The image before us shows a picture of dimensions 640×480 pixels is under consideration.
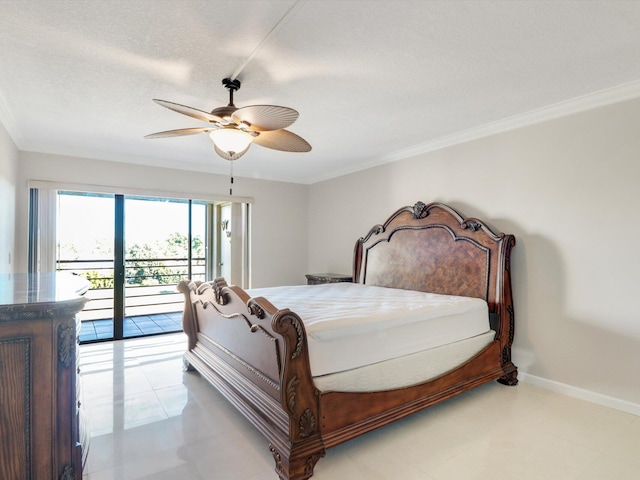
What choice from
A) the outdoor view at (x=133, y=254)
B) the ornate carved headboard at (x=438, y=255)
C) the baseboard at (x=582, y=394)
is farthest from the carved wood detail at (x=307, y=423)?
the outdoor view at (x=133, y=254)

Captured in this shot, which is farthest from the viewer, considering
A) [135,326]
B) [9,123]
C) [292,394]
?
[135,326]

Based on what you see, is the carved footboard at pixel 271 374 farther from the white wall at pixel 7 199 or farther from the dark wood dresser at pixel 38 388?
the white wall at pixel 7 199

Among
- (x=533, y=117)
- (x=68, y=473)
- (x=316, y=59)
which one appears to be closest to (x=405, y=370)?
(x=68, y=473)

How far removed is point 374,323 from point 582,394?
1.94 meters

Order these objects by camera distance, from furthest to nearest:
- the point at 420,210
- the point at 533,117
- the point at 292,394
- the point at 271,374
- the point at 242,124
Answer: the point at 420,210 → the point at 533,117 → the point at 242,124 → the point at 271,374 → the point at 292,394

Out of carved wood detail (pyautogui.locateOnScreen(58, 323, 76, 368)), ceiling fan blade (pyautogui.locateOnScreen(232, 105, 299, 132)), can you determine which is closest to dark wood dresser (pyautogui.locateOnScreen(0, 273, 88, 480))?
carved wood detail (pyautogui.locateOnScreen(58, 323, 76, 368))

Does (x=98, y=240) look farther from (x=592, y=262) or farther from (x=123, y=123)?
(x=592, y=262)

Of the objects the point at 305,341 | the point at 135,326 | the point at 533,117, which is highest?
the point at 533,117

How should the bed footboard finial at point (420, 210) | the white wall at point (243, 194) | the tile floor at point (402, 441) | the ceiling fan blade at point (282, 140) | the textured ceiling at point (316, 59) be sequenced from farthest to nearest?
the white wall at point (243, 194) → the bed footboard finial at point (420, 210) → the ceiling fan blade at point (282, 140) → the tile floor at point (402, 441) → the textured ceiling at point (316, 59)

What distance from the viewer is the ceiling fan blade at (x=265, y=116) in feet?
6.25

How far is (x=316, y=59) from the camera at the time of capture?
215 cm

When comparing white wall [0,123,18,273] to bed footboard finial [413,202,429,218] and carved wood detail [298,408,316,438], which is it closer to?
carved wood detail [298,408,316,438]

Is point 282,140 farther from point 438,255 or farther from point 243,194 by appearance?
point 243,194

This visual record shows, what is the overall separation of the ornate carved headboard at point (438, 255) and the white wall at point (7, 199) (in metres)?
3.77
